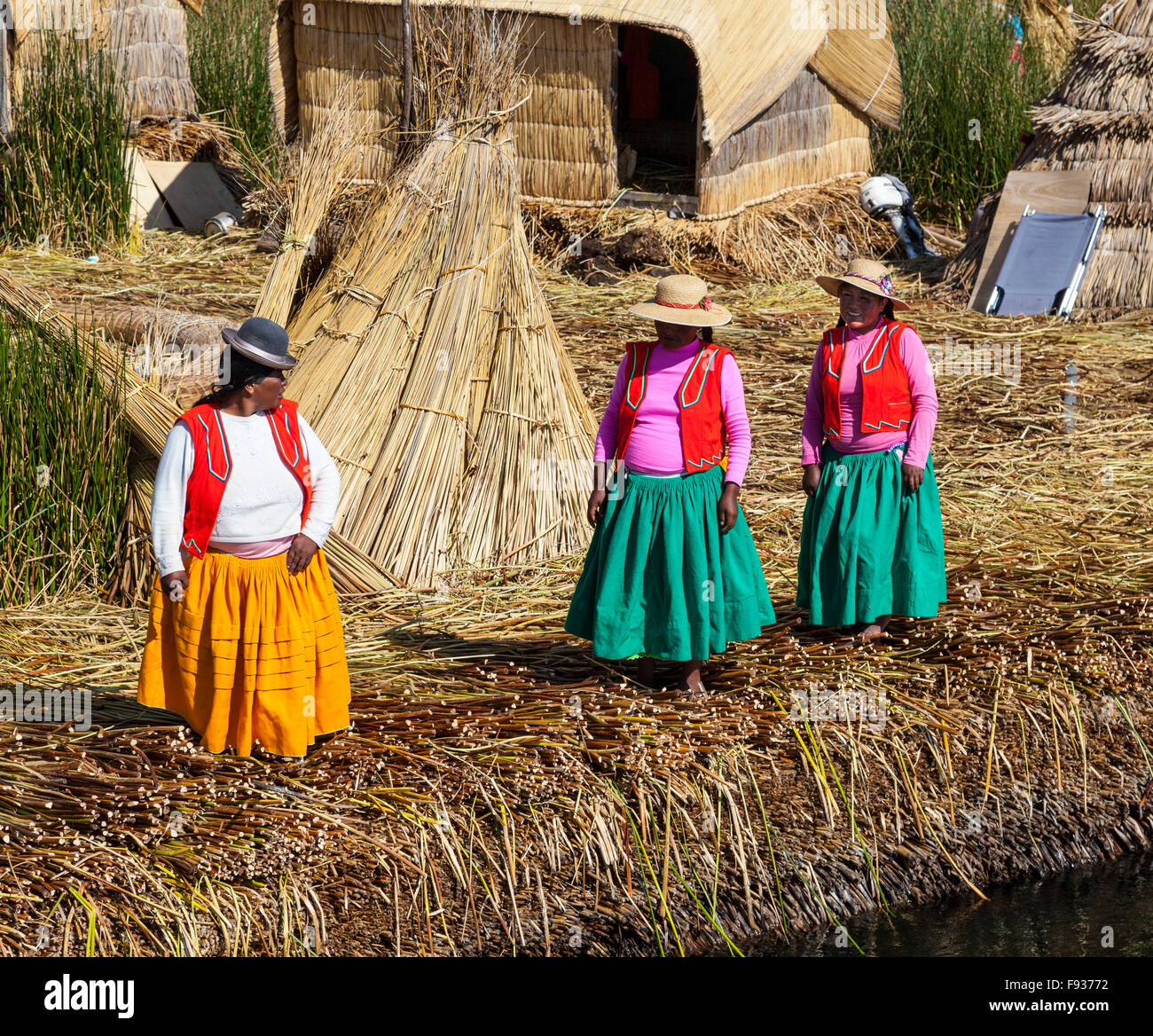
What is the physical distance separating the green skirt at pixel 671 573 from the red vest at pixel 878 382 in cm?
52

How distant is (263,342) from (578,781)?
1370 mm

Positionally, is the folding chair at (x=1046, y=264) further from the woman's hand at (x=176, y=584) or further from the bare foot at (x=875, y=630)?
the woman's hand at (x=176, y=584)

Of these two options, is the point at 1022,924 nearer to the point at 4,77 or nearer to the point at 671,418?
the point at 671,418

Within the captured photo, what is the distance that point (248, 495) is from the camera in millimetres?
3424

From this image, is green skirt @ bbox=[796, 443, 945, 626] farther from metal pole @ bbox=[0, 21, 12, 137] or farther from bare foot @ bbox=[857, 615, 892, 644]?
metal pole @ bbox=[0, 21, 12, 137]

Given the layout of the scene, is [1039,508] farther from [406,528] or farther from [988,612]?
[406,528]

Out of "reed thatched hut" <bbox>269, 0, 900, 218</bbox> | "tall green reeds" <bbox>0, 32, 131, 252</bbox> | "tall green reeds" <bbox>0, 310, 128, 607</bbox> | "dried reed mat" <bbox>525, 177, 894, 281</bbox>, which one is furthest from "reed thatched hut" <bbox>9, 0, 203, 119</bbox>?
"tall green reeds" <bbox>0, 310, 128, 607</bbox>

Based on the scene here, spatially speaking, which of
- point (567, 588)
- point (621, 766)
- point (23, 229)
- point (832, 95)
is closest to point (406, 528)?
point (567, 588)

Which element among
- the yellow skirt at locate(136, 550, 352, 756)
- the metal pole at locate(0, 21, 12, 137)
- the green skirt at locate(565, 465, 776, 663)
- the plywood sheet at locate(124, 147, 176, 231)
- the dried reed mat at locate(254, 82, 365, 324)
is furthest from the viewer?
the plywood sheet at locate(124, 147, 176, 231)

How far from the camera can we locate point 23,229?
10062mm

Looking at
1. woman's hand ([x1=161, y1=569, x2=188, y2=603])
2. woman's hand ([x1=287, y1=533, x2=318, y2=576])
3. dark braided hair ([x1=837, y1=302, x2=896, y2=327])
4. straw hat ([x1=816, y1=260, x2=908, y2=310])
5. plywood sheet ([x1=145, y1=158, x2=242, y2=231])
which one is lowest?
woman's hand ([x1=161, y1=569, x2=188, y2=603])

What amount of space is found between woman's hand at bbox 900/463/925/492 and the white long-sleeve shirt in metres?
1.71

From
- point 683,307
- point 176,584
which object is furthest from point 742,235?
point 176,584

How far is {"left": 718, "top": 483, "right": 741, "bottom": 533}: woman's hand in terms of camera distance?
12.8 feet
